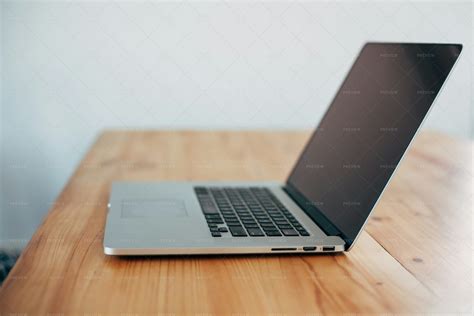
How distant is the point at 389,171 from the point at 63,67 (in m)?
1.68

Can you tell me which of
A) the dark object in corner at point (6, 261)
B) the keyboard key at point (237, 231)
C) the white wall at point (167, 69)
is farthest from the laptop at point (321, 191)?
the white wall at point (167, 69)

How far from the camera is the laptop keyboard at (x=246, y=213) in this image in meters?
0.96

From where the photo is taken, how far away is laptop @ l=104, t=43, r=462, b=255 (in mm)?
922

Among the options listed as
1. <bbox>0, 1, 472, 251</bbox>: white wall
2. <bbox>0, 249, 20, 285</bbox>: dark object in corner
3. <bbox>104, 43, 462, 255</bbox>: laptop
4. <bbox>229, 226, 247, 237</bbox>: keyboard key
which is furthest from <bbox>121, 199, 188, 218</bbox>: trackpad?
<bbox>0, 1, 472, 251</bbox>: white wall

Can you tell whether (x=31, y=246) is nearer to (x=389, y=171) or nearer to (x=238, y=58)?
(x=389, y=171)

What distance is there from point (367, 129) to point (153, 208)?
0.40 m

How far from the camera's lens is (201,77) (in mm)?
2377

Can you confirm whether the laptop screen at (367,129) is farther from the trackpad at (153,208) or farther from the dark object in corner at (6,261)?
the dark object in corner at (6,261)

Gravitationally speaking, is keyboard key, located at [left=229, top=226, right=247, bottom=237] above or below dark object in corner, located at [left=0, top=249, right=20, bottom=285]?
below

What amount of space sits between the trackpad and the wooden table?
0.18 ft

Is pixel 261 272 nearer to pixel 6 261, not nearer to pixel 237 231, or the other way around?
pixel 237 231

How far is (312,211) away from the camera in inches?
43.1

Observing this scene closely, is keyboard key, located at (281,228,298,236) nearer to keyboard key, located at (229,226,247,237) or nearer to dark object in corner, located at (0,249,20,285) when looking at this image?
keyboard key, located at (229,226,247,237)

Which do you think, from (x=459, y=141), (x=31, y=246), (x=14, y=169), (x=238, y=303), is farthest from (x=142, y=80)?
(x=238, y=303)
